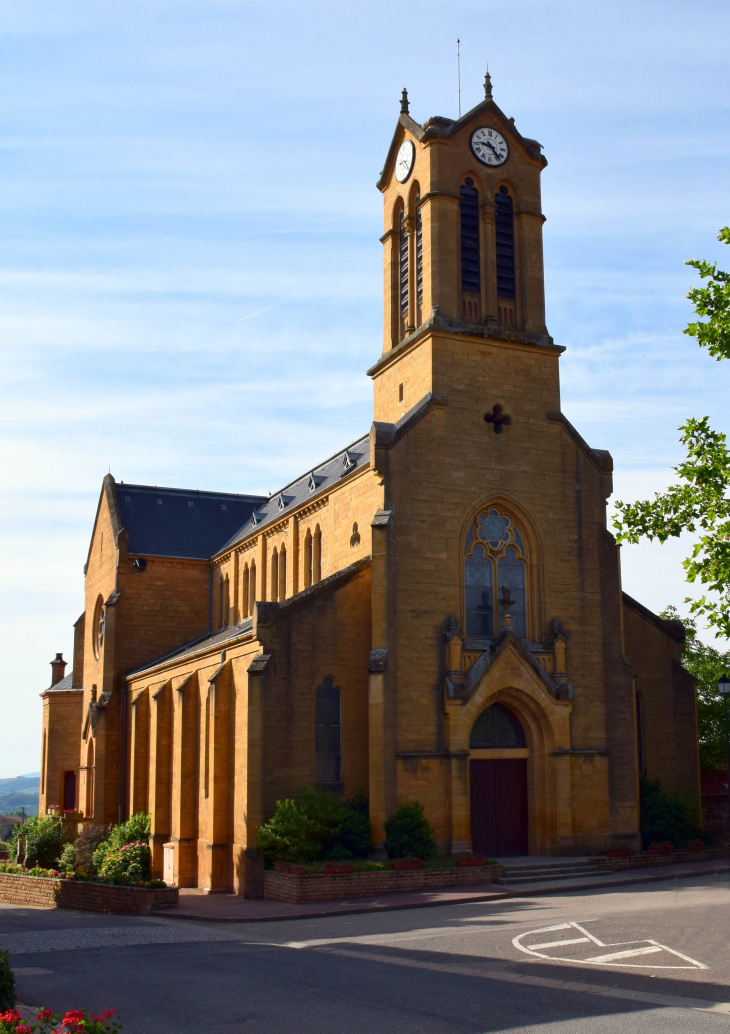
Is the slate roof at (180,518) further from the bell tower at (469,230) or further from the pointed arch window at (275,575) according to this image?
the bell tower at (469,230)

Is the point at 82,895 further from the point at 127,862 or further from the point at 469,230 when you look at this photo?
the point at 469,230

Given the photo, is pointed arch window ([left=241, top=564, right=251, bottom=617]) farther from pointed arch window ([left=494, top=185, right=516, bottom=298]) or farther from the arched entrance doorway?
pointed arch window ([left=494, top=185, right=516, bottom=298])

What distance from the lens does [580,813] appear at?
3086 cm

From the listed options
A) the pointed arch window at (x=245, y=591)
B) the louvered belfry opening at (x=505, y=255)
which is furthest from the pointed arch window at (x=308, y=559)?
the louvered belfry opening at (x=505, y=255)

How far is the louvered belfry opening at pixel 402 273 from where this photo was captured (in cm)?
3531

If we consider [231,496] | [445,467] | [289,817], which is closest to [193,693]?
[289,817]

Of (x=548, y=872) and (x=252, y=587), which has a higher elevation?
(x=252, y=587)

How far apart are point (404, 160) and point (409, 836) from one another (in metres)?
21.6

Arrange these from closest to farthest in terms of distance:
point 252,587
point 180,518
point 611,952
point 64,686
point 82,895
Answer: point 611,952, point 82,895, point 252,587, point 180,518, point 64,686

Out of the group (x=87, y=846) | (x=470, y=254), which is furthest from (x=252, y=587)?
(x=470, y=254)

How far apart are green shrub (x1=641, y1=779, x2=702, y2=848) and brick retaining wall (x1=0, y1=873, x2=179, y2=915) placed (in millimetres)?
14137

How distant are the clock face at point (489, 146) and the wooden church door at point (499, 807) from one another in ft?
61.9

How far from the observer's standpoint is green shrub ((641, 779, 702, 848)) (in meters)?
31.6

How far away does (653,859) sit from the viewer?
29.6m
